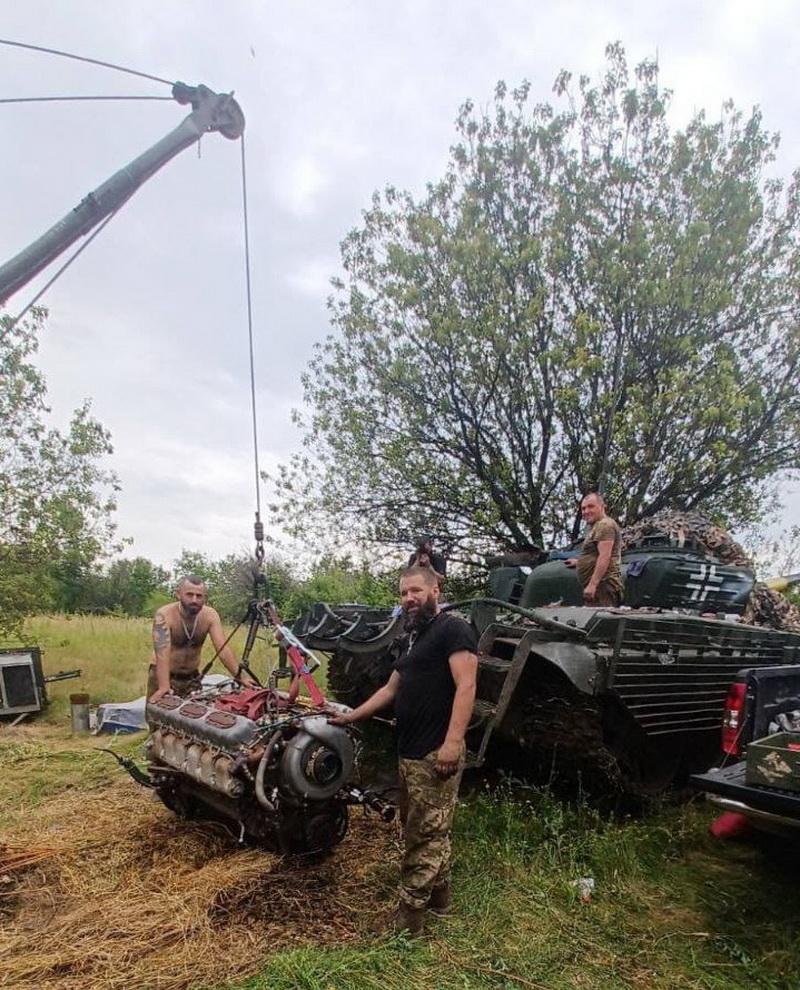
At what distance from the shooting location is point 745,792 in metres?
3.52

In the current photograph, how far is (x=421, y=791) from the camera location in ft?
11.4

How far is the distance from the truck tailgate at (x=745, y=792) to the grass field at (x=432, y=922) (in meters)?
0.63

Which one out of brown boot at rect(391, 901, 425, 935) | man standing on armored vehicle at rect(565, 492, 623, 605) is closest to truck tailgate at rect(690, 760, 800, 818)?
brown boot at rect(391, 901, 425, 935)

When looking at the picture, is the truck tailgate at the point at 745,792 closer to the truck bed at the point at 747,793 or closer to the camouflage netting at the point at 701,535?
the truck bed at the point at 747,793

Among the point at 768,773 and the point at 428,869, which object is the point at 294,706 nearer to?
the point at 428,869

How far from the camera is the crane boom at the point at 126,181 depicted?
515cm

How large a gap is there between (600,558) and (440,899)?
117 inches

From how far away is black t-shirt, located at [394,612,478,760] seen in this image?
139 inches

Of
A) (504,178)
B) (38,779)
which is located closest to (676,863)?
(38,779)

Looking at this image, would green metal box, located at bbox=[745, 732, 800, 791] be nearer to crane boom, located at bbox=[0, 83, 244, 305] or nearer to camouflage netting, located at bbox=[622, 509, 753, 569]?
camouflage netting, located at bbox=[622, 509, 753, 569]

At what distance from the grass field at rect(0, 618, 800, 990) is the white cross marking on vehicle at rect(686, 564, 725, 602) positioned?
5.91 feet

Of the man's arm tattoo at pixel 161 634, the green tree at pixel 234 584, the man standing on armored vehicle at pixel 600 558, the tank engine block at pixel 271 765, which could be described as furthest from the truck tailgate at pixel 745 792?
the green tree at pixel 234 584

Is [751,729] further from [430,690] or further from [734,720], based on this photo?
[430,690]

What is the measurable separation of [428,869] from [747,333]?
9544 millimetres
